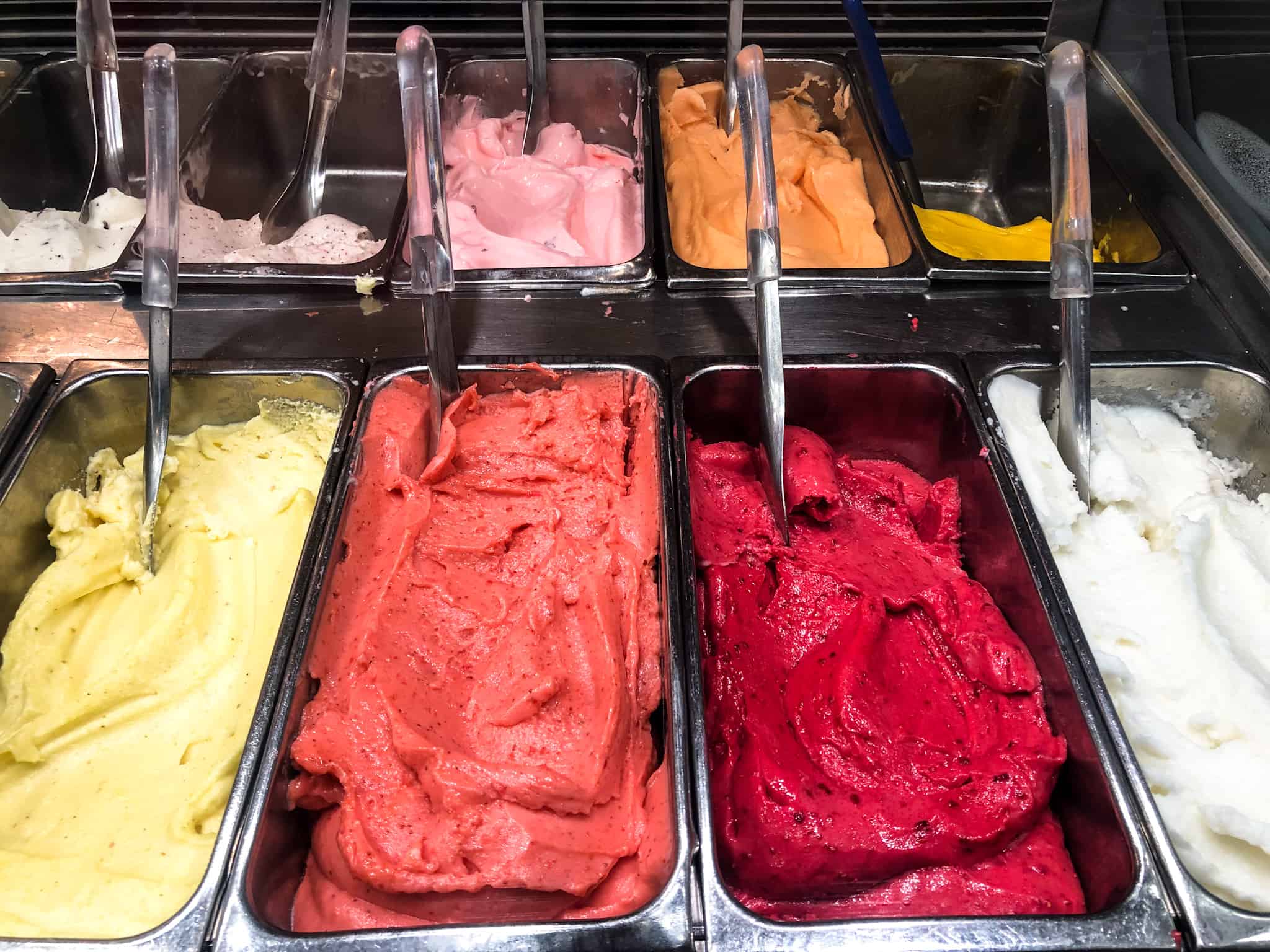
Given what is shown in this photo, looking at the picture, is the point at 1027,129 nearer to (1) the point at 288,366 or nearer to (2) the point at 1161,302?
(2) the point at 1161,302

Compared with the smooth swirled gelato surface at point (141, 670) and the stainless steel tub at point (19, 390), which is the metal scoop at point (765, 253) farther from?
the stainless steel tub at point (19, 390)

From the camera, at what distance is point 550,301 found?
1.84m

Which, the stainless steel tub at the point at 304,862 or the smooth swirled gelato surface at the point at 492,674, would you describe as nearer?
the stainless steel tub at the point at 304,862

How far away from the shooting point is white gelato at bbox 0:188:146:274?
199 centimetres

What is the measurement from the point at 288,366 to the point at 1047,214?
2.05 metres

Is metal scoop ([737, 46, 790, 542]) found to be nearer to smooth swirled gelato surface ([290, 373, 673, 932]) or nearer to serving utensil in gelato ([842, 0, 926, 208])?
smooth swirled gelato surface ([290, 373, 673, 932])

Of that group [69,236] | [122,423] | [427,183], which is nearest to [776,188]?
[427,183]

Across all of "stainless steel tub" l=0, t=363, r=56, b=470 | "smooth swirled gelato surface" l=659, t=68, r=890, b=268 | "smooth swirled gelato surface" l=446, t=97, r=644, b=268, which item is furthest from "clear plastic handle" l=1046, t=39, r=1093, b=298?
"stainless steel tub" l=0, t=363, r=56, b=470

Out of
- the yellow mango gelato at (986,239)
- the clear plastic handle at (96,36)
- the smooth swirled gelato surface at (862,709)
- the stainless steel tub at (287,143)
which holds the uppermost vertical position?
the clear plastic handle at (96,36)

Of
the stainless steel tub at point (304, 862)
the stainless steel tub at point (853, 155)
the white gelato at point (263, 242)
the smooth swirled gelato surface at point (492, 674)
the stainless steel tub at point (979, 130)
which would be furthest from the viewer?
the stainless steel tub at point (979, 130)

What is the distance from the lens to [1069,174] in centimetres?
146

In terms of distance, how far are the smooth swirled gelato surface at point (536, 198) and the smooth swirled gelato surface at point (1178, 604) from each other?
1.02 m

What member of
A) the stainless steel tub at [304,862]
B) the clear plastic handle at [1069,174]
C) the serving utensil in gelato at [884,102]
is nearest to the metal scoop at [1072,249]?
the clear plastic handle at [1069,174]

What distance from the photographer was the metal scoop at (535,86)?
2371mm
